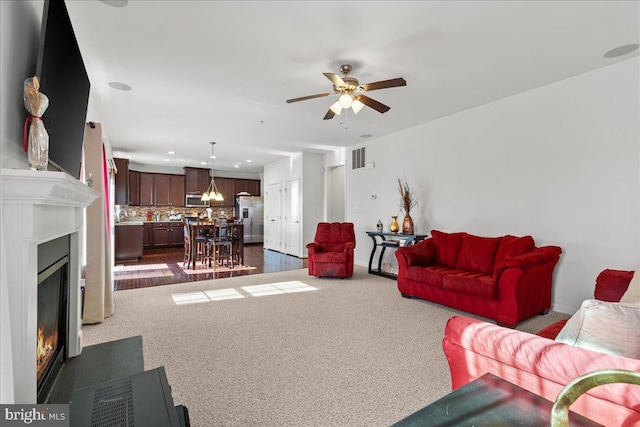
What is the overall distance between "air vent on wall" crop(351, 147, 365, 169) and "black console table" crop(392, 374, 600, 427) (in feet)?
19.6

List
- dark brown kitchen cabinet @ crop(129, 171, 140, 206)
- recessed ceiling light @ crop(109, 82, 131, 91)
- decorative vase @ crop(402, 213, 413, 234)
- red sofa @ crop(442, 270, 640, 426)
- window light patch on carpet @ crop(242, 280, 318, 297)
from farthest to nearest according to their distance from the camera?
dark brown kitchen cabinet @ crop(129, 171, 140, 206), decorative vase @ crop(402, 213, 413, 234), window light patch on carpet @ crop(242, 280, 318, 297), recessed ceiling light @ crop(109, 82, 131, 91), red sofa @ crop(442, 270, 640, 426)

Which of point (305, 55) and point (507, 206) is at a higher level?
point (305, 55)

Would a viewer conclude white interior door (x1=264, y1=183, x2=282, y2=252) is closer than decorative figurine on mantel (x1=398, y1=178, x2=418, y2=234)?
No

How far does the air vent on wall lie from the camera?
6711 millimetres

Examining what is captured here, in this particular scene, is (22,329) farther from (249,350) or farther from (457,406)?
(249,350)

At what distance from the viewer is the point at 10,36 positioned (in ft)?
4.54

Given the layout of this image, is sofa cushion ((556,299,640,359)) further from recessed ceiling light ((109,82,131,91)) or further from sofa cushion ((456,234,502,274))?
recessed ceiling light ((109,82,131,91))

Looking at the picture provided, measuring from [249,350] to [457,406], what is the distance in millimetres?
2141

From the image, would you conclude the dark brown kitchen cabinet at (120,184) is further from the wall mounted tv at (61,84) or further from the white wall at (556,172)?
the white wall at (556,172)

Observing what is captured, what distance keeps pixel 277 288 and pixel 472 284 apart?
271 cm

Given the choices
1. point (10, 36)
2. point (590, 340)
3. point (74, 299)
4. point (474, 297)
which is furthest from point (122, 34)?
point (474, 297)

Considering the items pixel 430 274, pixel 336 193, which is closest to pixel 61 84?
pixel 430 274

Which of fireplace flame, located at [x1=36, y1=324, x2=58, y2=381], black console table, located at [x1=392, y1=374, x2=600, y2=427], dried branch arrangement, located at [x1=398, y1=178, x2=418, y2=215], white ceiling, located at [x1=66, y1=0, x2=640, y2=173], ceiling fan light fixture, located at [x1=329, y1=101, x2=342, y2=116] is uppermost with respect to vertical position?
white ceiling, located at [x1=66, y1=0, x2=640, y2=173]

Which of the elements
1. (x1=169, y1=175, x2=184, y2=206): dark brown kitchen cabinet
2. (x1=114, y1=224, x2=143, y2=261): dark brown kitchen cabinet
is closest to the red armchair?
(x1=114, y1=224, x2=143, y2=261): dark brown kitchen cabinet
